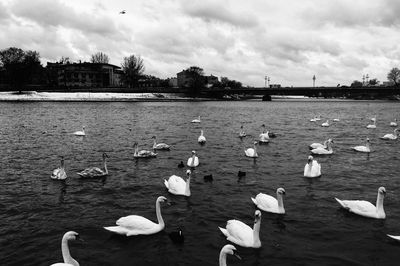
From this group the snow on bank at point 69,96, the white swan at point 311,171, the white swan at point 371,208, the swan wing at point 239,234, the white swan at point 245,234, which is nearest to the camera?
the white swan at point 245,234

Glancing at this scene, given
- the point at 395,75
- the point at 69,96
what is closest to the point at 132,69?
the point at 69,96

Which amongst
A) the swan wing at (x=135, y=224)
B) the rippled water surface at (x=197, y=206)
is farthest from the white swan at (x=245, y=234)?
the swan wing at (x=135, y=224)

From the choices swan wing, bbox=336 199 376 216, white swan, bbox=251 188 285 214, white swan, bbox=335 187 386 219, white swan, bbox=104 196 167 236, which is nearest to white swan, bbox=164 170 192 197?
white swan, bbox=251 188 285 214

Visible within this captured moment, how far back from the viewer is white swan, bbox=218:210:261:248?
10211 mm

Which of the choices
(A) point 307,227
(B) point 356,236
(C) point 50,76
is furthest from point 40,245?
(C) point 50,76

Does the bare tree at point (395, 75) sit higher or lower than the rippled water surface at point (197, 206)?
higher

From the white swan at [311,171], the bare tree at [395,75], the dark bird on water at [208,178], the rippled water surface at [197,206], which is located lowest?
the rippled water surface at [197,206]

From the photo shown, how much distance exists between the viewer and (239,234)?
10.5m

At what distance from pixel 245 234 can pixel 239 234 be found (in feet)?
0.58

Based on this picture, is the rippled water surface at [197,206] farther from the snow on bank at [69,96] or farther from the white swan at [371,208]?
the snow on bank at [69,96]

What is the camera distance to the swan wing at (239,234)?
33.9 ft

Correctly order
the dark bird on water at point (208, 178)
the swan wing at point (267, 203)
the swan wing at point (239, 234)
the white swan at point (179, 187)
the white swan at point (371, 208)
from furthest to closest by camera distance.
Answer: the dark bird on water at point (208, 178), the white swan at point (179, 187), the swan wing at point (267, 203), the white swan at point (371, 208), the swan wing at point (239, 234)

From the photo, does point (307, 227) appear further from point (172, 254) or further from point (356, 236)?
point (172, 254)

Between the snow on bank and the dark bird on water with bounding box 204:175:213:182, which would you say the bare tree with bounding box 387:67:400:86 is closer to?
the snow on bank
